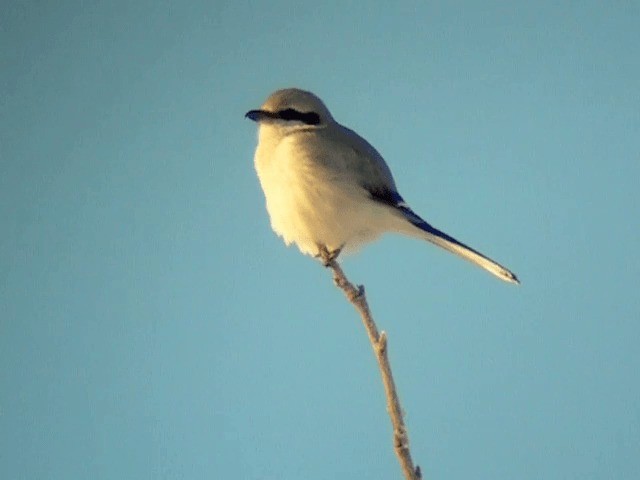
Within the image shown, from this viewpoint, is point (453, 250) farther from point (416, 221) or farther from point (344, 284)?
point (344, 284)

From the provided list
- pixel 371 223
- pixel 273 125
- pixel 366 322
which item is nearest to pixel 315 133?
pixel 273 125

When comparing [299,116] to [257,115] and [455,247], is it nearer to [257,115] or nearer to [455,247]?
[257,115]

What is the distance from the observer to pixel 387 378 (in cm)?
102

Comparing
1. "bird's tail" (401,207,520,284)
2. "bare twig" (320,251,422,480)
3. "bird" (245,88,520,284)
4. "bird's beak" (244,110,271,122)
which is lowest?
"bare twig" (320,251,422,480)

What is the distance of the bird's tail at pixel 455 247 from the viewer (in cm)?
127

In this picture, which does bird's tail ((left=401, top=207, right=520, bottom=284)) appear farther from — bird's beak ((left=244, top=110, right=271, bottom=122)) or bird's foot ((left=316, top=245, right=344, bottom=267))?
bird's beak ((left=244, top=110, right=271, bottom=122))

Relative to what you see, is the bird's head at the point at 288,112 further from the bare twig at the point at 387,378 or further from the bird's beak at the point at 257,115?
the bare twig at the point at 387,378

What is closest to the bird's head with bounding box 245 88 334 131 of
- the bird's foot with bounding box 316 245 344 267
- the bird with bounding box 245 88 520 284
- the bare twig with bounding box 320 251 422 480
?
the bird with bounding box 245 88 520 284

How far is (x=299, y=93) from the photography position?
152 centimetres

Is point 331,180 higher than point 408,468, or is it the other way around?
point 331,180

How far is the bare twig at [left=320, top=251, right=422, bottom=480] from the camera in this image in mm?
942

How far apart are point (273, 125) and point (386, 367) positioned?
623 millimetres

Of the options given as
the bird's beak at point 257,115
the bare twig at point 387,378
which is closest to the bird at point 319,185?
the bird's beak at point 257,115

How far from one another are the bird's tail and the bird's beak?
0.31 metres
